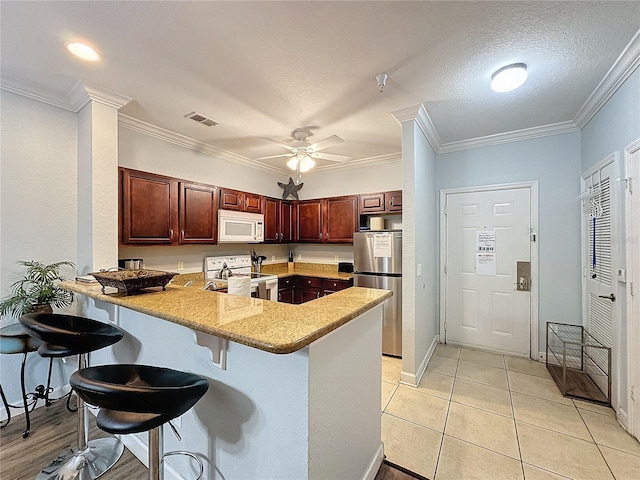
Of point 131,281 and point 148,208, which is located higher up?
point 148,208

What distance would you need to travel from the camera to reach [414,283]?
103 inches

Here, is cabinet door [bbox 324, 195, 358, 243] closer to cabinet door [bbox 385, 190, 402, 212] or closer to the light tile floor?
cabinet door [bbox 385, 190, 402, 212]

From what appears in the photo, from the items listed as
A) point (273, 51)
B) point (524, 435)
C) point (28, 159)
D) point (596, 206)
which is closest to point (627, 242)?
point (596, 206)

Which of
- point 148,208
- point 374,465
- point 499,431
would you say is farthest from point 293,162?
point 499,431

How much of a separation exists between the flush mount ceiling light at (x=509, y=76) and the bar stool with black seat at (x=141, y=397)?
8.98 feet

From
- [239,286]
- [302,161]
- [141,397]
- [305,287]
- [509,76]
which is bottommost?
[305,287]

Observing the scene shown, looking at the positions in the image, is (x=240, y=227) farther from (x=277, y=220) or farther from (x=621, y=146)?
(x=621, y=146)

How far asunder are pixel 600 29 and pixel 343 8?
5.15 feet

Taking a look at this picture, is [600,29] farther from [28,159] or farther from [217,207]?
[28,159]

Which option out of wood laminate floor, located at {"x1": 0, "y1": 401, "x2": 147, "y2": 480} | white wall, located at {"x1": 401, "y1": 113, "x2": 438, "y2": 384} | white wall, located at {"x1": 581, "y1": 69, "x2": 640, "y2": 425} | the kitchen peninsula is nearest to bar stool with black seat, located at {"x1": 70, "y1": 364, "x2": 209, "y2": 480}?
the kitchen peninsula

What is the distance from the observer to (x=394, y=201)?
3.80 metres

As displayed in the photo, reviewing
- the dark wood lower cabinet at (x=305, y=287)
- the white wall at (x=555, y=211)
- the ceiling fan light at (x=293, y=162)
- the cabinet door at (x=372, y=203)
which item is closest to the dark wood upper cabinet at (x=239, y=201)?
the ceiling fan light at (x=293, y=162)

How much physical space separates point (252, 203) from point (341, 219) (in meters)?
1.40

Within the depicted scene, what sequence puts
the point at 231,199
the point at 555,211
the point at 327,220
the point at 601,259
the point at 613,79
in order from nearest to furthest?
the point at 613,79, the point at 601,259, the point at 555,211, the point at 231,199, the point at 327,220
